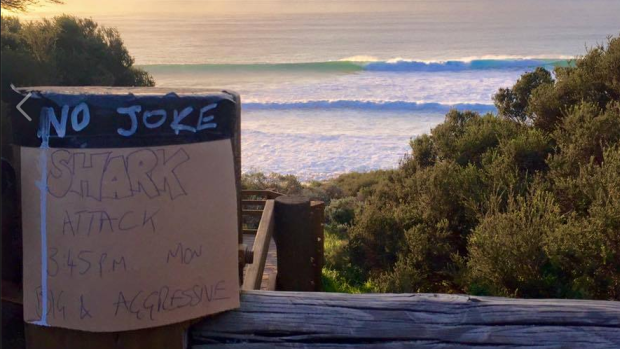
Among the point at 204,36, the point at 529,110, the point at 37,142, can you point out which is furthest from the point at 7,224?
the point at 204,36

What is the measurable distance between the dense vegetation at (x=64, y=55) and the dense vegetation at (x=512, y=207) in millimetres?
2602

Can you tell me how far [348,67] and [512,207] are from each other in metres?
40.1

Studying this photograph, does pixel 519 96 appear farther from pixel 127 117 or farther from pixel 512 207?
pixel 127 117

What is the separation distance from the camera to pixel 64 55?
5.98m

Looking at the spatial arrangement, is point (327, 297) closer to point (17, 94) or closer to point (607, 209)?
point (17, 94)

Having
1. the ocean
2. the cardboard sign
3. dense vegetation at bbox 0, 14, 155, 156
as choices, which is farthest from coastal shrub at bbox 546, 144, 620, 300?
the ocean

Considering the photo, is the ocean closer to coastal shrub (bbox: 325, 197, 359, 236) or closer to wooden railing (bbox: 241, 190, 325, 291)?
coastal shrub (bbox: 325, 197, 359, 236)

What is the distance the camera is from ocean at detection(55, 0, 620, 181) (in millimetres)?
22594

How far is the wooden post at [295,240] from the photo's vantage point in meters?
3.79

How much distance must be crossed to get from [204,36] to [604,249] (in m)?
64.0

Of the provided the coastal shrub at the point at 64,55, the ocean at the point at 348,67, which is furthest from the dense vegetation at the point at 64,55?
the ocean at the point at 348,67

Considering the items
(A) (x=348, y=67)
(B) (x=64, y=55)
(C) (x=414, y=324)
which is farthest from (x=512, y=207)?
(A) (x=348, y=67)

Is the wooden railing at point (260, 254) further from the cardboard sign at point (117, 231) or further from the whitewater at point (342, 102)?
the whitewater at point (342, 102)

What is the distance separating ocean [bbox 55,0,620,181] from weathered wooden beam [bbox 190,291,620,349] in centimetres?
1546
